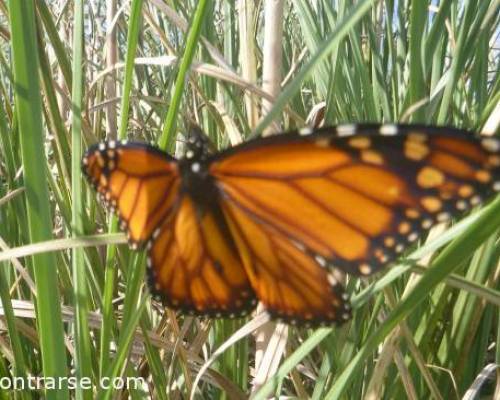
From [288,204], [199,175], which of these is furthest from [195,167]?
[288,204]

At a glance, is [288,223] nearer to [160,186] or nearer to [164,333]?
[160,186]

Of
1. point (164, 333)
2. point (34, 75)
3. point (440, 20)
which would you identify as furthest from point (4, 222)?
point (440, 20)

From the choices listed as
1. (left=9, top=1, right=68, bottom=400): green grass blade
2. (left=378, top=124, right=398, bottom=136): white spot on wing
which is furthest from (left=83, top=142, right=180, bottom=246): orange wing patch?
(left=378, top=124, right=398, bottom=136): white spot on wing

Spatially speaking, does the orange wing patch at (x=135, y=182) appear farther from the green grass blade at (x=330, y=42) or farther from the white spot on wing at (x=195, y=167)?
the green grass blade at (x=330, y=42)

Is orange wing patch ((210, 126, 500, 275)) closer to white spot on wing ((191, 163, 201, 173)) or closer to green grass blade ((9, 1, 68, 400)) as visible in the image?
white spot on wing ((191, 163, 201, 173))

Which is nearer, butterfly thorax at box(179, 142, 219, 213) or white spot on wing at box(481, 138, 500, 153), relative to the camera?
white spot on wing at box(481, 138, 500, 153)
